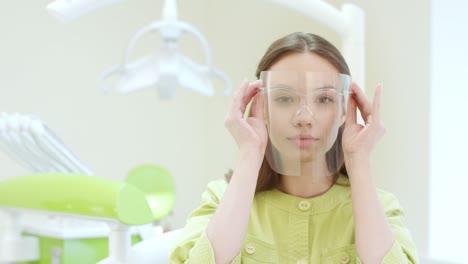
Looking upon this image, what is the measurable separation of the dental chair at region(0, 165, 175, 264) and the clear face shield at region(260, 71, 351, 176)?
34 cm

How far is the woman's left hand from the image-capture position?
1223 mm

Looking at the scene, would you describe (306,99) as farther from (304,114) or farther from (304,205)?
(304,205)

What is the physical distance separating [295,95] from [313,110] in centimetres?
5

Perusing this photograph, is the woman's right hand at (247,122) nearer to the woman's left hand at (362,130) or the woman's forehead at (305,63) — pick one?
the woman's forehead at (305,63)

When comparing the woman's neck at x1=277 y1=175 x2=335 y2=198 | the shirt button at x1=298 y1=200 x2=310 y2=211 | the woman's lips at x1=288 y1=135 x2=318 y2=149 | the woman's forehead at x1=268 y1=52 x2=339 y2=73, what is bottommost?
the shirt button at x1=298 y1=200 x2=310 y2=211

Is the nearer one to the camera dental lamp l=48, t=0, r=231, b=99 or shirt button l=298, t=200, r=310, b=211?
shirt button l=298, t=200, r=310, b=211

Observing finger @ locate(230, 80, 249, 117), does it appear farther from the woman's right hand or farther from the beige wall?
the beige wall

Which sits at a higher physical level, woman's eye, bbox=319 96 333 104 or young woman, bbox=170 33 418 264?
woman's eye, bbox=319 96 333 104

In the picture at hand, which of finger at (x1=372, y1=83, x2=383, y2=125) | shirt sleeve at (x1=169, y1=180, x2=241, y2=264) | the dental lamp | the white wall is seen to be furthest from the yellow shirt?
the white wall

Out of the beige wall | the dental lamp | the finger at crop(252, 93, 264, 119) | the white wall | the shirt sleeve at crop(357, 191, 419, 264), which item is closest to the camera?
the shirt sleeve at crop(357, 191, 419, 264)

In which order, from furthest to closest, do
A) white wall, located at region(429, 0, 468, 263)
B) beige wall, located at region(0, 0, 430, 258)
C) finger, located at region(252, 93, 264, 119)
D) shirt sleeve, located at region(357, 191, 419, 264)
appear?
beige wall, located at region(0, 0, 430, 258), white wall, located at region(429, 0, 468, 263), finger, located at region(252, 93, 264, 119), shirt sleeve, located at region(357, 191, 419, 264)

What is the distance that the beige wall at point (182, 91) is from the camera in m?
2.24

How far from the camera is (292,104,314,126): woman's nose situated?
3.88 feet

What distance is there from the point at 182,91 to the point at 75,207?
6.76 ft
